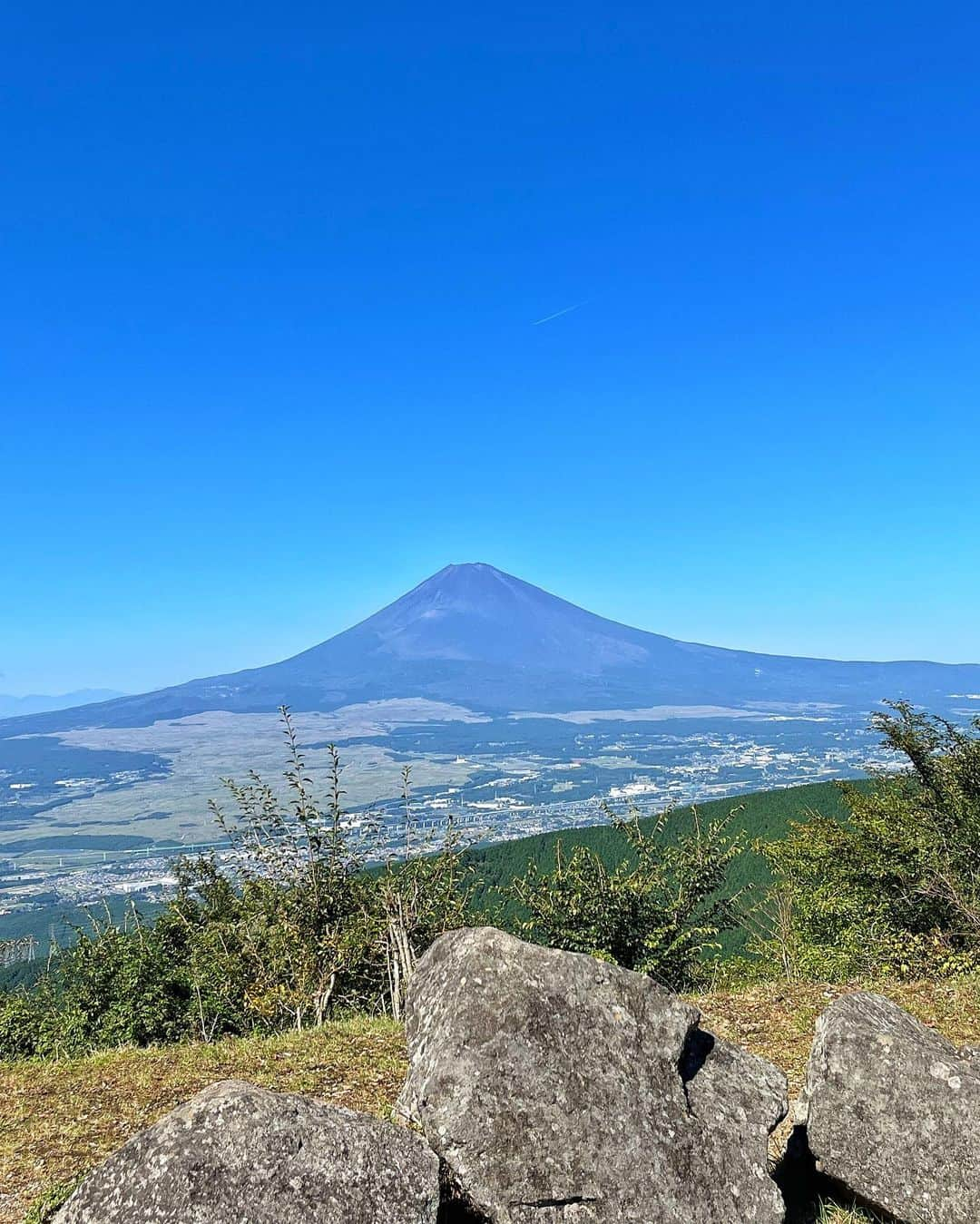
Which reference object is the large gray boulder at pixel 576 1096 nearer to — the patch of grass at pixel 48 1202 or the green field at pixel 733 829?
the patch of grass at pixel 48 1202

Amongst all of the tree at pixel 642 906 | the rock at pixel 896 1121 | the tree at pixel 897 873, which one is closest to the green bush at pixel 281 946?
the tree at pixel 642 906

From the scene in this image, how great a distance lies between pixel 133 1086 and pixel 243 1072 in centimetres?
118

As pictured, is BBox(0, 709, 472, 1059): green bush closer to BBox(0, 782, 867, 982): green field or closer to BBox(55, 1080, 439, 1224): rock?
BBox(55, 1080, 439, 1224): rock

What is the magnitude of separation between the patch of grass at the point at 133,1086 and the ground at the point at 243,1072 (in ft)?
0.05

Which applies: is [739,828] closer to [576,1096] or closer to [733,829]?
[733,829]

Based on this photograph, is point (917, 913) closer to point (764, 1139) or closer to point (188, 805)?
point (764, 1139)

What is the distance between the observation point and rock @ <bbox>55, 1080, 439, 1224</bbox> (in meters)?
4.71

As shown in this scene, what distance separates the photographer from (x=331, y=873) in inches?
597

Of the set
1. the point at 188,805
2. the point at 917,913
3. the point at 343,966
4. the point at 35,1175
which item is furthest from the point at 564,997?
the point at 188,805

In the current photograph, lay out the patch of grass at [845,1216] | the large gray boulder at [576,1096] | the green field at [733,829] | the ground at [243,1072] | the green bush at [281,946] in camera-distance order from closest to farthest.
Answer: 1. the large gray boulder at [576,1096]
2. the patch of grass at [845,1216]
3. the ground at [243,1072]
4. the green bush at [281,946]
5. the green field at [733,829]

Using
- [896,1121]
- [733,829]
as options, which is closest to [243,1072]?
[896,1121]

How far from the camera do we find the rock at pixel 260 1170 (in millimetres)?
4707

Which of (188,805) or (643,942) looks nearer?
(643,942)

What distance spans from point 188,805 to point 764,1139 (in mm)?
205522
